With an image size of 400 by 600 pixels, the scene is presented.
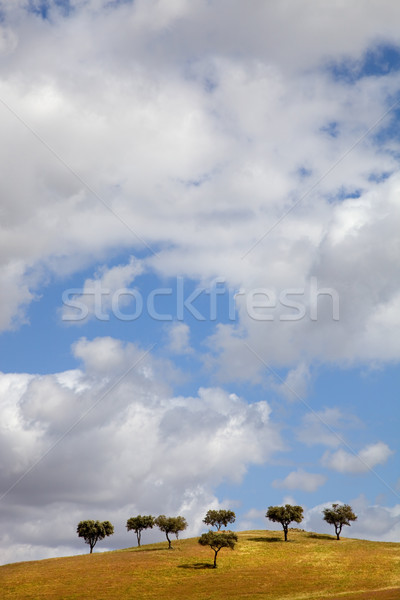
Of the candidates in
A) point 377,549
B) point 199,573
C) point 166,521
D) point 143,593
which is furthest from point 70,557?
point 377,549

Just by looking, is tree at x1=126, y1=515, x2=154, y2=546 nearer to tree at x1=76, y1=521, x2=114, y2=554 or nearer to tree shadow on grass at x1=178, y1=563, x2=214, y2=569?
tree at x1=76, y1=521, x2=114, y2=554

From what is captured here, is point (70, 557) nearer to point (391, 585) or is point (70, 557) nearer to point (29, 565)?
point (29, 565)

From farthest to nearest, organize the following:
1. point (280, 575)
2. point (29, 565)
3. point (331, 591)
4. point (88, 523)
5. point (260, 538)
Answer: point (88, 523), point (260, 538), point (29, 565), point (280, 575), point (331, 591)

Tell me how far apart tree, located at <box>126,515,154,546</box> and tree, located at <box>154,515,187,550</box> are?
30.7ft

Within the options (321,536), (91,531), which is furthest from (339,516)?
(91,531)

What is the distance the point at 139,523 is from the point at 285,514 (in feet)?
123

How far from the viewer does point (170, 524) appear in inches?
5408

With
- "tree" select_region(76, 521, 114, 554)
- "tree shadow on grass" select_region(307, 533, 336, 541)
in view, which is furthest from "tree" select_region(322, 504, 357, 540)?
"tree" select_region(76, 521, 114, 554)

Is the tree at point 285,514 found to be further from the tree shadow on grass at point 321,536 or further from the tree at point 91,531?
the tree at point 91,531

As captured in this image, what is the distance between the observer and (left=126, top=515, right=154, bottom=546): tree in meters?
148

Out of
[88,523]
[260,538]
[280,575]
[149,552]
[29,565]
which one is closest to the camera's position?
[280,575]

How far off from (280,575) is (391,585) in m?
18.1

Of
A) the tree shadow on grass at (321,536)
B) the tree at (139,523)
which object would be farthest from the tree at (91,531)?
the tree shadow on grass at (321,536)

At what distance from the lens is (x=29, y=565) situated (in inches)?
4528
